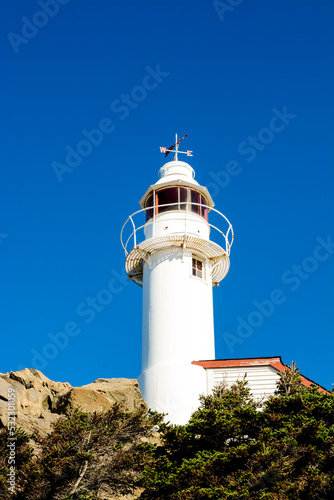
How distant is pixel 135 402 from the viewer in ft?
72.8

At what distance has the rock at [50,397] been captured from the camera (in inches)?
750

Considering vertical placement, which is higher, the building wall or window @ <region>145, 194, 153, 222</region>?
window @ <region>145, 194, 153, 222</region>

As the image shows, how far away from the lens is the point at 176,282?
2708cm

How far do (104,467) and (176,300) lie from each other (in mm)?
10978

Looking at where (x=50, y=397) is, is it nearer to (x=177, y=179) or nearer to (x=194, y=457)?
(x=194, y=457)

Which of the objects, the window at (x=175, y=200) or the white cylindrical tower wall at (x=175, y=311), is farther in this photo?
the window at (x=175, y=200)

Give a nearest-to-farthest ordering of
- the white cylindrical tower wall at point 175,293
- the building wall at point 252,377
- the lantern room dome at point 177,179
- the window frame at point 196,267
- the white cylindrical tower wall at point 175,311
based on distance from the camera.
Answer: the building wall at point 252,377
the white cylindrical tower wall at point 175,293
the white cylindrical tower wall at point 175,311
the window frame at point 196,267
the lantern room dome at point 177,179

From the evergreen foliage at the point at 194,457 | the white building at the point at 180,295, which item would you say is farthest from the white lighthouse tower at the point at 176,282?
the evergreen foliage at the point at 194,457

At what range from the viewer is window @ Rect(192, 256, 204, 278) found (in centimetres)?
2799

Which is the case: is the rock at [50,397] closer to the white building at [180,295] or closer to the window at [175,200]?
the white building at [180,295]

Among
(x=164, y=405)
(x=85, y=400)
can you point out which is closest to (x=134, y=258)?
(x=164, y=405)

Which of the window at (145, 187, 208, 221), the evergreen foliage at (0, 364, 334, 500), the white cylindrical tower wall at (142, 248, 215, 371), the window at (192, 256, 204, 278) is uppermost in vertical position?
the window at (145, 187, 208, 221)

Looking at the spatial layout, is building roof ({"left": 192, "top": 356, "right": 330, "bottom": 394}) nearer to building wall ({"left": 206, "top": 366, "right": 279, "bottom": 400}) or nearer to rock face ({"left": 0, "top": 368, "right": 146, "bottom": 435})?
building wall ({"left": 206, "top": 366, "right": 279, "bottom": 400})

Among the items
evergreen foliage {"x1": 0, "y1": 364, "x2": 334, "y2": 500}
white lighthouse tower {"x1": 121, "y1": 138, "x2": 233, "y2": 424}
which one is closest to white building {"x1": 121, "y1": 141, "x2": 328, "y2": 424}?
white lighthouse tower {"x1": 121, "y1": 138, "x2": 233, "y2": 424}
